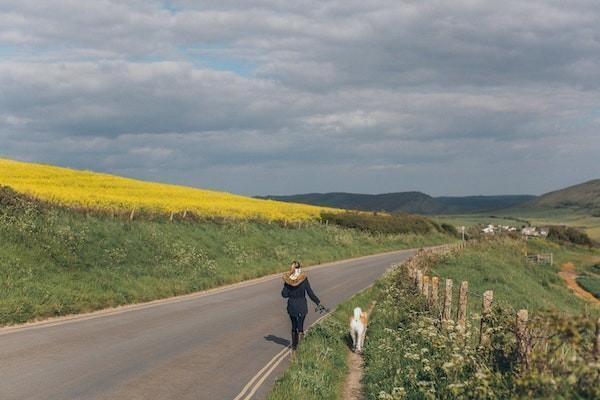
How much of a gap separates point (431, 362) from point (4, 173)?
129 ft

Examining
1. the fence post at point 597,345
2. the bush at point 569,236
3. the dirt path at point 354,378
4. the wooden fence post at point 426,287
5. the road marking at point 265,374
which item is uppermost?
the fence post at point 597,345

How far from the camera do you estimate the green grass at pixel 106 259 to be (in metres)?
19.3

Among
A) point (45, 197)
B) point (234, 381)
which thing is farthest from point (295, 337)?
point (45, 197)

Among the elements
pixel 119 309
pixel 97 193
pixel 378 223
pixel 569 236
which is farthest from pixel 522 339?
pixel 569 236

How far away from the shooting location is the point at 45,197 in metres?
30.7

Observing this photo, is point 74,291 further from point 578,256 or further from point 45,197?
point 578,256

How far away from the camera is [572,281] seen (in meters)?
58.3

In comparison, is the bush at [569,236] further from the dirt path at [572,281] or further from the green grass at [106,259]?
the green grass at [106,259]

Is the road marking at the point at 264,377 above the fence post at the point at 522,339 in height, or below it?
Answer: below

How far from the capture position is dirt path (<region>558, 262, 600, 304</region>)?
4806cm

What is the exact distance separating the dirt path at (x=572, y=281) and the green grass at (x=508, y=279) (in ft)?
4.59

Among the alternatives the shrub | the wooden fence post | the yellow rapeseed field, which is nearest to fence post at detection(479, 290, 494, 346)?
the wooden fence post

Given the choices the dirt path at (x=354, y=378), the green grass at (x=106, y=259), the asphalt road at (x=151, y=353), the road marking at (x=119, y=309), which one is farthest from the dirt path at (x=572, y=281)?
the dirt path at (x=354, y=378)

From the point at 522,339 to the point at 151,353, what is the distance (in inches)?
338
